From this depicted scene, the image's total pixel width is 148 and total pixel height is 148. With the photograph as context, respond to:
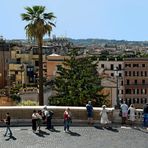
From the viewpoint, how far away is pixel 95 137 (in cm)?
2242

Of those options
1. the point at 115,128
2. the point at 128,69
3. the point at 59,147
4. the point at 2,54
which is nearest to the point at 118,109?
the point at 115,128

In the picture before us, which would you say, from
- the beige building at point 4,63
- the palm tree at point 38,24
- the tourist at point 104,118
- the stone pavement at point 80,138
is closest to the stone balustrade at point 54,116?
the tourist at point 104,118

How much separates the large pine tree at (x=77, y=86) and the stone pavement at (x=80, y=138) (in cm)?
1828

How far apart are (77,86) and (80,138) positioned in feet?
86.7

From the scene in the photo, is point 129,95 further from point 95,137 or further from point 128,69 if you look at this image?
point 95,137

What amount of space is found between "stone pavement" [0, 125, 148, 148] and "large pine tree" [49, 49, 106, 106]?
60.0 ft

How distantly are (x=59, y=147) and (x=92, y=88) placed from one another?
90.6ft

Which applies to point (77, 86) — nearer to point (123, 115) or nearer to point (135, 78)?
point (123, 115)

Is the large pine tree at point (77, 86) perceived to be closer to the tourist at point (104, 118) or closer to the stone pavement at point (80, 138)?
the tourist at point (104, 118)

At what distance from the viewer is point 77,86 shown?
4869 centimetres

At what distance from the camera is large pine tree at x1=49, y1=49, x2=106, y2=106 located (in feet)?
146

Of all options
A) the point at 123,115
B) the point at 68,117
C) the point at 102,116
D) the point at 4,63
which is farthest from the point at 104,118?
the point at 4,63

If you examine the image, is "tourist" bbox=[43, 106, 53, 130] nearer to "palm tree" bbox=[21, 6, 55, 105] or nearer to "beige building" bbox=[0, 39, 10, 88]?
"palm tree" bbox=[21, 6, 55, 105]

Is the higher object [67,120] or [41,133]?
[67,120]
